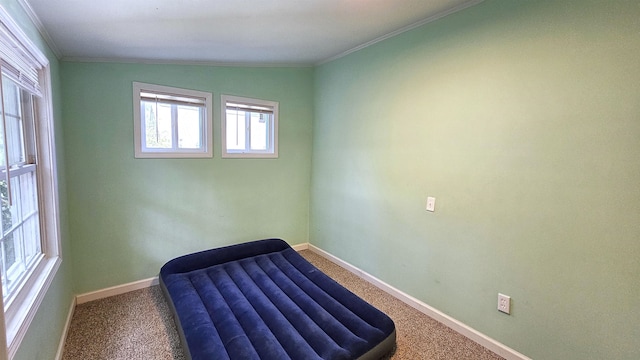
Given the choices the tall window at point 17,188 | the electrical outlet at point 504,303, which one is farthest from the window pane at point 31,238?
the electrical outlet at point 504,303

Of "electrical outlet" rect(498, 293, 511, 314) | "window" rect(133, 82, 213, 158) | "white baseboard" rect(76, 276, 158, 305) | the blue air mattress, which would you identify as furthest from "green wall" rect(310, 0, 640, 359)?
"white baseboard" rect(76, 276, 158, 305)

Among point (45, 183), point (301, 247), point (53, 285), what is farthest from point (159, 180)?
point (301, 247)

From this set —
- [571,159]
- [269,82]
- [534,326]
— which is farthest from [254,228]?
[571,159]

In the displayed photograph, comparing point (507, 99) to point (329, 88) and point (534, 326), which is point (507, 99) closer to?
point (534, 326)

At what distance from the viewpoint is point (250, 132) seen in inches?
134

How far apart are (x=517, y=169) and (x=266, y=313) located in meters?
1.97

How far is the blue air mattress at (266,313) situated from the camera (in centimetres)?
168

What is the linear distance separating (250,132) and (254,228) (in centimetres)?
117

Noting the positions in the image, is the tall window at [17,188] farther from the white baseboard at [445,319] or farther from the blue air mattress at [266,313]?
the white baseboard at [445,319]

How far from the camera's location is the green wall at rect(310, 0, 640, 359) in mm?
1515

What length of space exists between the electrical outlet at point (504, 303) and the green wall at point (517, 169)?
3cm

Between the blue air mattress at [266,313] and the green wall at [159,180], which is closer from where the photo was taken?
the blue air mattress at [266,313]

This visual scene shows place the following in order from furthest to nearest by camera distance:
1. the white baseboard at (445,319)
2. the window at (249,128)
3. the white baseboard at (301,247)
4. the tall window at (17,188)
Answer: the white baseboard at (301,247) → the window at (249,128) → the white baseboard at (445,319) → the tall window at (17,188)

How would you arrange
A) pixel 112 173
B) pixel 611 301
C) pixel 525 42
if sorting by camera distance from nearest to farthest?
pixel 611 301, pixel 525 42, pixel 112 173
